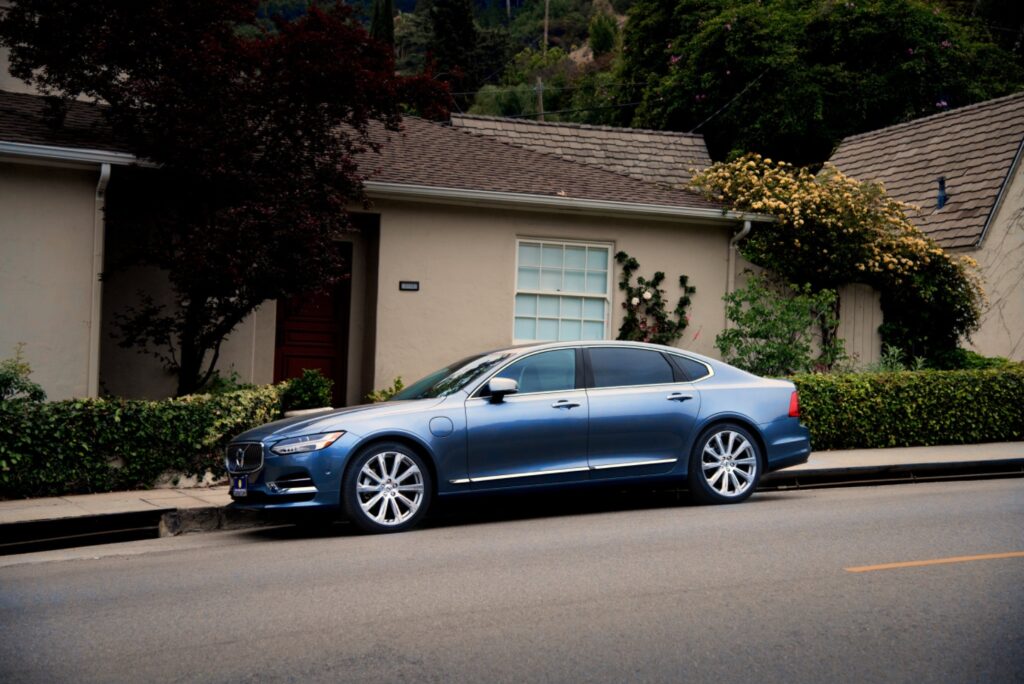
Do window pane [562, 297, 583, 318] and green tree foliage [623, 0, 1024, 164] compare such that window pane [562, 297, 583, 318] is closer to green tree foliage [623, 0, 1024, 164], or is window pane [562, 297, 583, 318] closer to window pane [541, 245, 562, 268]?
window pane [541, 245, 562, 268]

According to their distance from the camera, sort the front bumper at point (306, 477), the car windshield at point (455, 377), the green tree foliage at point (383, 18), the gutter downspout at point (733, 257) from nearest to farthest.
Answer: the front bumper at point (306, 477), the car windshield at point (455, 377), the gutter downspout at point (733, 257), the green tree foliage at point (383, 18)

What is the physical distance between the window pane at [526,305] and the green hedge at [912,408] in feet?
12.9

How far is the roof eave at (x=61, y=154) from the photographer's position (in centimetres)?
1203

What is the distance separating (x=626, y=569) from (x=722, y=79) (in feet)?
99.4

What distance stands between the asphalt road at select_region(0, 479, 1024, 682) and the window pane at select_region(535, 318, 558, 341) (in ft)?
21.4

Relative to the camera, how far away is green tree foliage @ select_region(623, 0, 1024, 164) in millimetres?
33875

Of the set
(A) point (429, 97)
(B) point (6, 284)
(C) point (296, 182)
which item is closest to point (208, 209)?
(C) point (296, 182)

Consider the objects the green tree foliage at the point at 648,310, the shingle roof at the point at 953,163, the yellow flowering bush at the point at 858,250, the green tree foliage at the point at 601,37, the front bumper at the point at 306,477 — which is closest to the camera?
the front bumper at the point at 306,477

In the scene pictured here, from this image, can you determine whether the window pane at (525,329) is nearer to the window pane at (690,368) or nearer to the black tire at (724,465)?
the window pane at (690,368)

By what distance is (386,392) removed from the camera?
14.6 m

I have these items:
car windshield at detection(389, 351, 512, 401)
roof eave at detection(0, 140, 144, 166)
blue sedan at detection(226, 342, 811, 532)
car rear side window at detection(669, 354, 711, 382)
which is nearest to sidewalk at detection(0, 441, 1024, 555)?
blue sedan at detection(226, 342, 811, 532)

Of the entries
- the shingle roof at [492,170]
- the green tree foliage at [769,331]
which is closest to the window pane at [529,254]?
the shingle roof at [492,170]

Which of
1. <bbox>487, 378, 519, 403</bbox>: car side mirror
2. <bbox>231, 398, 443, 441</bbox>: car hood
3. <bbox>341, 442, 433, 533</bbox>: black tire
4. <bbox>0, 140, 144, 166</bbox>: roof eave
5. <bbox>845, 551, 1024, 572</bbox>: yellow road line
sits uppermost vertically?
<bbox>0, 140, 144, 166</bbox>: roof eave

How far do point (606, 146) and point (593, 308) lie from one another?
5959mm
